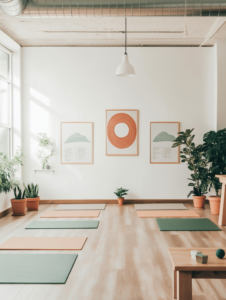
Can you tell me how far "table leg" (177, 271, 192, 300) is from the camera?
1.83 m

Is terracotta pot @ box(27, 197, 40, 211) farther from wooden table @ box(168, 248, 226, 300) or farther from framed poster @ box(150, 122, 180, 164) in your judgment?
wooden table @ box(168, 248, 226, 300)

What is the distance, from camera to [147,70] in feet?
20.0

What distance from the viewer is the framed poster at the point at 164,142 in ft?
19.9

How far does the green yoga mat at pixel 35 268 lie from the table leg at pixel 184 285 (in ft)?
3.77

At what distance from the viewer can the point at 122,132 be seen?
240 inches

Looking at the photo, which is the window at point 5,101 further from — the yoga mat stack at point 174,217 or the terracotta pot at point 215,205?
the terracotta pot at point 215,205

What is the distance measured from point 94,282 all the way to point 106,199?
3.56 meters

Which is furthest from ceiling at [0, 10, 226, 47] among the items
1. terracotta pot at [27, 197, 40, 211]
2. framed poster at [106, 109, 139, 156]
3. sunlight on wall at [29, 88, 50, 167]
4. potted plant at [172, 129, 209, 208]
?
terracotta pot at [27, 197, 40, 211]

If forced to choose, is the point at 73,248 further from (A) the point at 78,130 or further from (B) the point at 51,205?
(A) the point at 78,130

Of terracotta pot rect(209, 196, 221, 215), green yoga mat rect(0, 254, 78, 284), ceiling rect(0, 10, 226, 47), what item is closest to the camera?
green yoga mat rect(0, 254, 78, 284)

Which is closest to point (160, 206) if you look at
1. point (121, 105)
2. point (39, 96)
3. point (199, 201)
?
point (199, 201)

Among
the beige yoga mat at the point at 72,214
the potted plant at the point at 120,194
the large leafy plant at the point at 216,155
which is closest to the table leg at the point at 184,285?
the beige yoga mat at the point at 72,214

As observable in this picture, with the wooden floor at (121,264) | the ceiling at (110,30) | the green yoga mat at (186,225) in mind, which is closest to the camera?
the wooden floor at (121,264)

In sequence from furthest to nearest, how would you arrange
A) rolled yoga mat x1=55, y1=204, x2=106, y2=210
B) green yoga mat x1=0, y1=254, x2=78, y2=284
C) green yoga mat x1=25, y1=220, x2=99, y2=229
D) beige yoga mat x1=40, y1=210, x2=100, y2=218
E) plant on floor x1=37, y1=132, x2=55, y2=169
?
plant on floor x1=37, y1=132, x2=55, y2=169 < rolled yoga mat x1=55, y1=204, x2=106, y2=210 < beige yoga mat x1=40, y1=210, x2=100, y2=218 < green yoga mat x1=25, y1=220, x2=99, y2=229 < green yoga mat x1=0, y1=254, x2=78, y2=284
